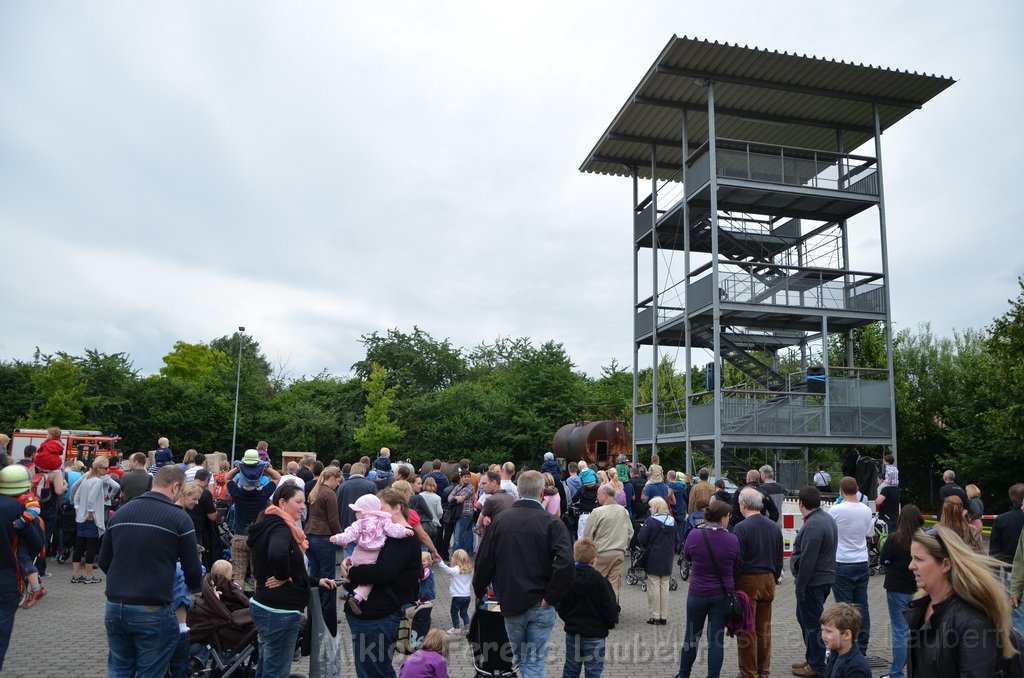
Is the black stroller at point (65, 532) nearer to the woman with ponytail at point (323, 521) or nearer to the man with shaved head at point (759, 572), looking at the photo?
the woman with ponytail at point (323, 521)

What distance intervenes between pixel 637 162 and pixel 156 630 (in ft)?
89.8

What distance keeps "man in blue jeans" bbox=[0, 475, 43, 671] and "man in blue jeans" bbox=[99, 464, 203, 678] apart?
4.65 feet

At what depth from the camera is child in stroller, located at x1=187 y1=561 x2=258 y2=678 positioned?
21.0ft

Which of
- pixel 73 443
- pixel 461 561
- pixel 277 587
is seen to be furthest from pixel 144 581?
pixel 73 443

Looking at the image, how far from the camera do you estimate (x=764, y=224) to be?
28219mm

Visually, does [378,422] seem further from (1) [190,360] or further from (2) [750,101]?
(1) [190,360]

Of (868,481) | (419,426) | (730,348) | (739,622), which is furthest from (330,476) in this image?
(419,426)

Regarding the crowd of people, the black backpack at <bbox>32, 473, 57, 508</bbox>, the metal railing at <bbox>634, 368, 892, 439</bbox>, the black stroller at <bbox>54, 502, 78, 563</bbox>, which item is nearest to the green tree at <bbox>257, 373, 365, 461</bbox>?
the metal railing at <bbox>634, 368, 892, 439</bbox>

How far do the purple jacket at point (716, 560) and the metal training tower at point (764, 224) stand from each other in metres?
16.1

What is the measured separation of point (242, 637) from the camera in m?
6.50

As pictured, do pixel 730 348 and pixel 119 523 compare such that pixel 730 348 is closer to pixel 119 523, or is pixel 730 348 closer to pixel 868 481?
pixel 868 481

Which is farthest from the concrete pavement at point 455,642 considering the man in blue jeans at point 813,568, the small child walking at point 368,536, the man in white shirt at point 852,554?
the small child walking at point 368,536

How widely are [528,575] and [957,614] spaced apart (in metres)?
3.55

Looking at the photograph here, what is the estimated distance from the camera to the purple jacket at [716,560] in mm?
7172
